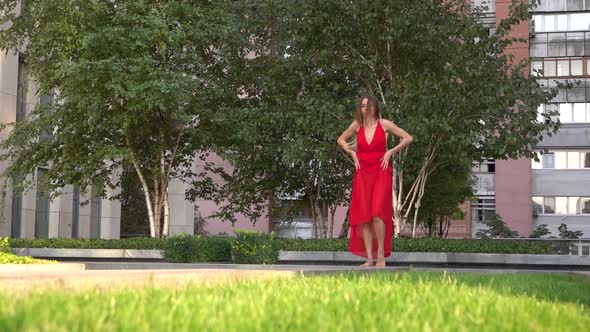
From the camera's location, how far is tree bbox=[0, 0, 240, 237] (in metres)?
20.7

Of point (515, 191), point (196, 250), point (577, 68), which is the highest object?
point (577, 68)

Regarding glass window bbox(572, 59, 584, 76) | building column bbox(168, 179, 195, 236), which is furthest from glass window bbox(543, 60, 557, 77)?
building column bbox(168, 179, 195, 236)

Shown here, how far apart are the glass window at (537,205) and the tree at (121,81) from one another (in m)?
30.3

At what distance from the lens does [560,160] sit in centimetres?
5066

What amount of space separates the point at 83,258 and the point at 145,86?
535 cm

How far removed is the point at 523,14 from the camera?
22.0m

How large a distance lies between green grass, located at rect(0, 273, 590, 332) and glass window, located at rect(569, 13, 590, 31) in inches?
1953

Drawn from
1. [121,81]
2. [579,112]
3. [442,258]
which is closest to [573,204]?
[579,112]

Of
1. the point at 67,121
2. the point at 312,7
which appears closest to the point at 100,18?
the point at 67,121

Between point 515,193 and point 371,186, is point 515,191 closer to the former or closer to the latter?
point 515,193

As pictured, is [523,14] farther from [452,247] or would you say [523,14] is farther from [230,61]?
[230,61]

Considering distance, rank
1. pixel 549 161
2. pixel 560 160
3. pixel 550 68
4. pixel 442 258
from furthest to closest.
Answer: pixel 550 68 < pixel 549 161 < pixel 560 160 < pixel 442 258

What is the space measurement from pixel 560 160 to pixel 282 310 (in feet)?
160

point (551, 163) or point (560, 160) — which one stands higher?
point (560, 160)
